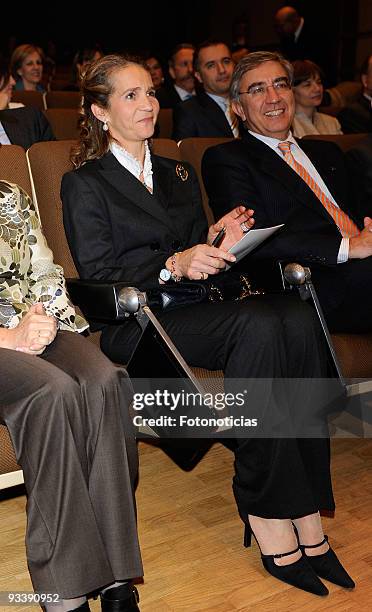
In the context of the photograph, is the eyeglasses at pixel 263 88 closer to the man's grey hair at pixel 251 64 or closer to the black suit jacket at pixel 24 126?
the man's grey hair at pixel 251 64

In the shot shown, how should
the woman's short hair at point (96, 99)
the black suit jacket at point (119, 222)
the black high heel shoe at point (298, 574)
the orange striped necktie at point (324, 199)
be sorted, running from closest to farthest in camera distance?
the black high heel shoe at point (298, 574) → the black suit jacket at point (119, 222) → the woman's short hair at point (96, 99) → the orange striped necktie at point (324, 199)

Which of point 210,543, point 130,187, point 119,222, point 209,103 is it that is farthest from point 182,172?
point 209,103

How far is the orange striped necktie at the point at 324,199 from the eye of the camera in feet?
7.95

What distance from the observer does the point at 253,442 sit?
174 cm

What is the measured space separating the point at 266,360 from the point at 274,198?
741mm

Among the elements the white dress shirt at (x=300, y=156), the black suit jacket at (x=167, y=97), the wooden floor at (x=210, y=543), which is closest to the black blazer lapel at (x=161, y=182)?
the white dress shirt at (x=300, y=156)

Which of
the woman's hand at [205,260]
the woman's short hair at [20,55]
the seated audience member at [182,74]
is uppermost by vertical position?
the woman's short hair at [20,55]

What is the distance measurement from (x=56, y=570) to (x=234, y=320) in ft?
2.32

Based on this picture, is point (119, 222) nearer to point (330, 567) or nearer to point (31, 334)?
point (31, 334)

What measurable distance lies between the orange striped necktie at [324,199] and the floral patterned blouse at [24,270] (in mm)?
939

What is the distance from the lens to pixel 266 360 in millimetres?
1769

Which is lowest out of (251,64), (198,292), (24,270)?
(198,292)

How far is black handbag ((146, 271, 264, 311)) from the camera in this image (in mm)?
1977

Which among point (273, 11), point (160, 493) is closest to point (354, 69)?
point (273, 11)
